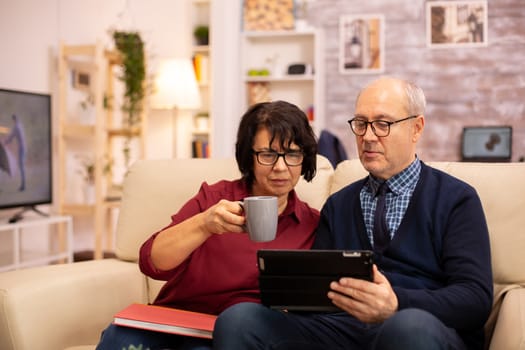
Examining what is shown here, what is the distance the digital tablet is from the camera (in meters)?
1.32

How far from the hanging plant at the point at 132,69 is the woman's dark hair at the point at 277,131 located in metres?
3.01

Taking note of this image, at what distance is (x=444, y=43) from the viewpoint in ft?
17.9

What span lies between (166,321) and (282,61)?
456 cm

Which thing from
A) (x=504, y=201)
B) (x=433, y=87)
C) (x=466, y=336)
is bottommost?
(x=466, y=336)

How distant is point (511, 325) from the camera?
4.71ft

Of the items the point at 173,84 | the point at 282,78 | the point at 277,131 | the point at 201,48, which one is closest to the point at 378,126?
the point at 277,131

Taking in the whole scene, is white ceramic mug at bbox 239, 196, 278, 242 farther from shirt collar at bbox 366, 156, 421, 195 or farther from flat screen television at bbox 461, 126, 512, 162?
flat screen television at bbox 461, 126, 512, 162

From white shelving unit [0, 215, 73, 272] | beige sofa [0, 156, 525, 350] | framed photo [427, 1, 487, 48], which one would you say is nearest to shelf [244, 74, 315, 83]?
framed photo [427, 1, 487, 48]

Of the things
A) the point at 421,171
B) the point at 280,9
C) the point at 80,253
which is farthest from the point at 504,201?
the point at 280,9

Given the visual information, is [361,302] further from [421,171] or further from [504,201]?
[504,201]

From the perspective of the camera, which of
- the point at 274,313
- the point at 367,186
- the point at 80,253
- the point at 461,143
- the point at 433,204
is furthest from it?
the point at 461,143

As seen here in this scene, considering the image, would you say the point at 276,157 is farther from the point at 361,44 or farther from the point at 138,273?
the point at 361,44

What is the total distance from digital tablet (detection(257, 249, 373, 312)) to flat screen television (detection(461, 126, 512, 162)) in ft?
13.9

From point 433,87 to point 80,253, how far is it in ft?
10.5
